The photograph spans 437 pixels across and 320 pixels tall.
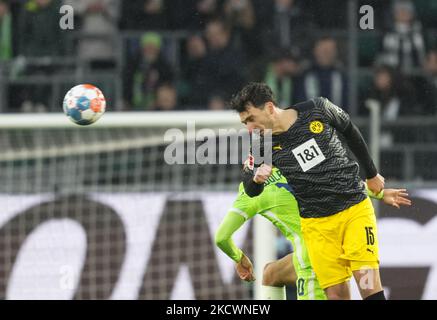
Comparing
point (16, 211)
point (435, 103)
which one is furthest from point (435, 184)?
point (16, 211)

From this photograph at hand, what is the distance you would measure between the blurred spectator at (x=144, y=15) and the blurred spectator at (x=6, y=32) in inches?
49.7

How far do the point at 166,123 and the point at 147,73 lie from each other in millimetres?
2294

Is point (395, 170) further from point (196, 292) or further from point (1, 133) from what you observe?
point (1, 133)

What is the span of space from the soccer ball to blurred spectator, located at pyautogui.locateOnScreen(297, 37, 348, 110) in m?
3.74

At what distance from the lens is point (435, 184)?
368 inches

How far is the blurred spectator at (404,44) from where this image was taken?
1136 cm

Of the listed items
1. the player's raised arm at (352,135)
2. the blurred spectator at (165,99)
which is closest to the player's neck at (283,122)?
the player's raised arm at (352,135)

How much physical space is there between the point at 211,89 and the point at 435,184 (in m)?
2.85

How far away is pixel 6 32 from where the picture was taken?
38.4 ft

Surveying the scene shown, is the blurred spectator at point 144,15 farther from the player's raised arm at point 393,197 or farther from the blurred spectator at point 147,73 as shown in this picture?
the player's raised arm at point 393,197

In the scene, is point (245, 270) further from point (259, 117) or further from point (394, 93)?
point (394, 93)

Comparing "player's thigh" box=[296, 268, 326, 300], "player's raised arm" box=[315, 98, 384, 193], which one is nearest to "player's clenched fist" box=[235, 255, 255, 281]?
"player's thigh" box=[296, 268, 326, 300]

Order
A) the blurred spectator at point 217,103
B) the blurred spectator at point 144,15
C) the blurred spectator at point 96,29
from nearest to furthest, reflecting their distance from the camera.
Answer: the blurred spectator at point 217,103, the blurred spectator at point 144,15, the blurred spectator at point 96,29

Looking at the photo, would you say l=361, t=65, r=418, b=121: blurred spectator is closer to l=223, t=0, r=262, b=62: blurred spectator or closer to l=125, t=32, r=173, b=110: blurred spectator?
l=223, t=0, r=262, b=62: blurred spectator
